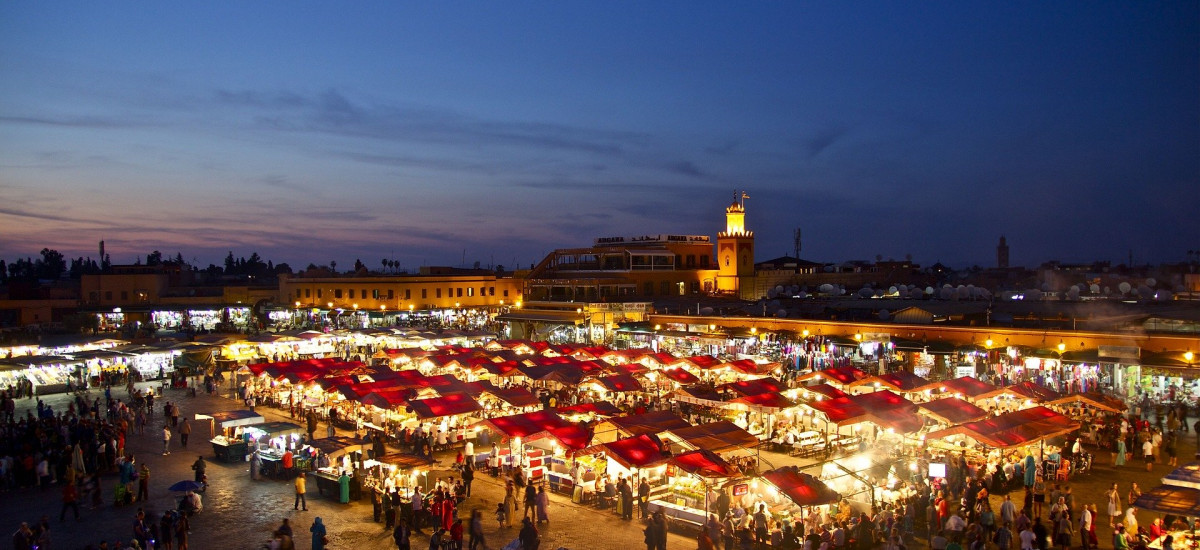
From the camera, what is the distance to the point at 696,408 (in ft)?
70.9

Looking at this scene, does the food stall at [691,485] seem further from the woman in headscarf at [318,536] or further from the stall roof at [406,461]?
the woman in headscarf at [318,536]

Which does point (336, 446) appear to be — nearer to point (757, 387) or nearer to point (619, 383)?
point (619, 383)

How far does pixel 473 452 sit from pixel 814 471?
753 cm

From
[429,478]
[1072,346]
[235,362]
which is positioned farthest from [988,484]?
[235,362]

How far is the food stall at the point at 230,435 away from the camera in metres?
17.8

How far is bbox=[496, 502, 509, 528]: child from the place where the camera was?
43.5 feet

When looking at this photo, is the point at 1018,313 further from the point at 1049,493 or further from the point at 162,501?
the point at 162,501

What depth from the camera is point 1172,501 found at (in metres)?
10.5

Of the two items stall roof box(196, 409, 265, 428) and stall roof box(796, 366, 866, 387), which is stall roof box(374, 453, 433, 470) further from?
stall roof box(796, 366, 866, 387)

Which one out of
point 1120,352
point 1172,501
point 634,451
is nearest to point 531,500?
point 634,451

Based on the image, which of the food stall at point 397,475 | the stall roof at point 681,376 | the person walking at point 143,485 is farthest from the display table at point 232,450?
the stall roof at point 681,376

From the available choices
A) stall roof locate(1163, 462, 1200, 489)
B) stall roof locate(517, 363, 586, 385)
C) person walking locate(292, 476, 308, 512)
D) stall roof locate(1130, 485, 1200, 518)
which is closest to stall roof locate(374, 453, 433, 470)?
person walking locate(292, 476, 308, 512)

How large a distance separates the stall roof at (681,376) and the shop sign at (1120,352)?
469 inches

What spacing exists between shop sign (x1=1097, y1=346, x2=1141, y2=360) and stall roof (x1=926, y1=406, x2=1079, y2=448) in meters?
8.24
